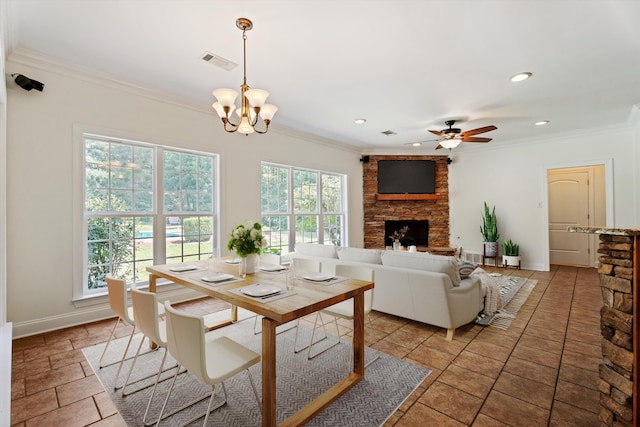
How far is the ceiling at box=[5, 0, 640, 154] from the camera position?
2197 mm

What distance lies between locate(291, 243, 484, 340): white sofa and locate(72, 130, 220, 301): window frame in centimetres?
A: 233

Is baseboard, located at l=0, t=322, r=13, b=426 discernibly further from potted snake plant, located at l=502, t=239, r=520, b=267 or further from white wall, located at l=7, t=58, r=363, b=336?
potted snake plant, located at l=502, t=239, r=520, b=267

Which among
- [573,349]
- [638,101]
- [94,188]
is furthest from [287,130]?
[638,101]

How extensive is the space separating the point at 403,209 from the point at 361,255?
3.97m

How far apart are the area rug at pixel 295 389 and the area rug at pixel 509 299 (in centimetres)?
145

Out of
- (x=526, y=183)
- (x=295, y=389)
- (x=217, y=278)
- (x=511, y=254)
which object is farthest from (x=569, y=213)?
(x=217, y=278)

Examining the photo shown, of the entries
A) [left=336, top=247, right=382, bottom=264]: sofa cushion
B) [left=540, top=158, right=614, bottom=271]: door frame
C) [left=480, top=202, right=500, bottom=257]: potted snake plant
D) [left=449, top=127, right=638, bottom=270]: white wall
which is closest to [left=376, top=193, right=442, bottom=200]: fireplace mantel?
[left=449, top=127, right=638, bottom=270]: white wall

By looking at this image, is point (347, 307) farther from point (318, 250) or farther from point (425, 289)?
point (318, 250)

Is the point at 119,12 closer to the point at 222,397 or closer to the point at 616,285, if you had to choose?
the point at 222,397

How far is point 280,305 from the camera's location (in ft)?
5.51

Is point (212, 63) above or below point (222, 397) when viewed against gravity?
above

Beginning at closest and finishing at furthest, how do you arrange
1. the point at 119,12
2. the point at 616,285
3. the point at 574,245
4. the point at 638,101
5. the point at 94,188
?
1. the point at 616,285
2. the point at 119,12
3. the point at 94,188
4. the point at 638,101
5. the point at 574,245

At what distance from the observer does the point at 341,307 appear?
2584 millimetres

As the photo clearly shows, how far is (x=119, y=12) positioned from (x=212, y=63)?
2.82ft
